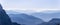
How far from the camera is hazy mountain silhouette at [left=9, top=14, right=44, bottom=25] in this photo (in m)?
1.07

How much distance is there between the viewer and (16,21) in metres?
1.07

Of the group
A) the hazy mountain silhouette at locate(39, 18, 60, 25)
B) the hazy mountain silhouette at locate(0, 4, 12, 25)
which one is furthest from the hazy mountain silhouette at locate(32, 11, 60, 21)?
the hazy mountain silhouette at locate(0, 4, 12, 25)

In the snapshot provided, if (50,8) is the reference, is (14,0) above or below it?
above

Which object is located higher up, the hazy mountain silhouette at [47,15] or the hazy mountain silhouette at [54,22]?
the hazy mountain silhouette at [47,15]

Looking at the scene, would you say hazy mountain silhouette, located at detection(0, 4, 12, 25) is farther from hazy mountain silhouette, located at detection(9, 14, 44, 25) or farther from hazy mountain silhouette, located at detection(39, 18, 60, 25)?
hazy mountain silhouette, located at detection(39, 18, 60, 25)

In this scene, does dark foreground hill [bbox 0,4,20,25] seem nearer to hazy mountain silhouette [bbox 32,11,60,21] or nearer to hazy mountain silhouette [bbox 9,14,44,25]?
hazy mountain silhouette [bbox 9,14,44,25]

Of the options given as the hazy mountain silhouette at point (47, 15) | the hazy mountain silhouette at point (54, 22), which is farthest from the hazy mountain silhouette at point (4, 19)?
the hazy mountain silhouette at point (54, 22)

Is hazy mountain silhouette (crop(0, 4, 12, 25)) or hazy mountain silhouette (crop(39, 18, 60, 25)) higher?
hazy mountain silhouette (crop(0, 4, 12, 25))

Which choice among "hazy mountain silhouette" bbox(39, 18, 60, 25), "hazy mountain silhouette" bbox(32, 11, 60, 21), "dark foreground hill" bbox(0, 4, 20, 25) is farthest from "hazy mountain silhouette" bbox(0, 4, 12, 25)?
"hazy mountain silhouette" bbox(39, 18, 60, 25)

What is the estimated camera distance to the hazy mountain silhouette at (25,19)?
1.07 metres

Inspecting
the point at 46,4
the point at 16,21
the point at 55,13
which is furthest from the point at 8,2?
the point at 55,13

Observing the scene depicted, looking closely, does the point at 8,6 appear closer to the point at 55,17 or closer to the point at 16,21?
the point at 16,21

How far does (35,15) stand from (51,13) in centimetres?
20

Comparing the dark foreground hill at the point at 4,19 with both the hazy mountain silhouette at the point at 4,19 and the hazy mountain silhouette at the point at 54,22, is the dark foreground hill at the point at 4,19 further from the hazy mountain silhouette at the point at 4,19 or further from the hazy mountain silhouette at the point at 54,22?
the hazy mountain silhouette at the point at 54,22
